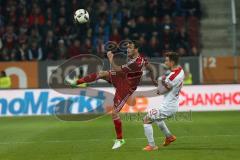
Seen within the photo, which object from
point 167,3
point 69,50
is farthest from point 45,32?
point 167,3

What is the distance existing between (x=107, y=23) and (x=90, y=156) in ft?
56.3

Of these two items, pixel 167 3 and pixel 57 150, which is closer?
pixel 57 150

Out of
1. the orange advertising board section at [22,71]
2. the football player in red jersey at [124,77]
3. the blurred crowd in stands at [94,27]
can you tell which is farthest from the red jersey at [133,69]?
the orange advertising board section at [22,71]

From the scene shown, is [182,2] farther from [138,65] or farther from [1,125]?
[138,65]

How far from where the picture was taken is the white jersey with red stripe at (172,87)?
12.6m

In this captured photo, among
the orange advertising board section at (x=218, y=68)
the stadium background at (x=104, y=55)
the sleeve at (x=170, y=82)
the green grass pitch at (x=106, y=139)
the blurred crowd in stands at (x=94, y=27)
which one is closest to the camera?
the green grass pitch at (x=106, y=139)

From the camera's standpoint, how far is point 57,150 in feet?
42.7

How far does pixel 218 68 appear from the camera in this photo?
26.4 m

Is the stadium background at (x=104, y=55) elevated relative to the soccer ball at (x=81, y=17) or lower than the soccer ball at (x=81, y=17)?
lower

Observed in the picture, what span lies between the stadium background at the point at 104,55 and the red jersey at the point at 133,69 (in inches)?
119

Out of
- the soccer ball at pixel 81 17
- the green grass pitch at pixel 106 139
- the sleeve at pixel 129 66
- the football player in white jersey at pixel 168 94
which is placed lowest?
the green grass pitch at pixel 106 139

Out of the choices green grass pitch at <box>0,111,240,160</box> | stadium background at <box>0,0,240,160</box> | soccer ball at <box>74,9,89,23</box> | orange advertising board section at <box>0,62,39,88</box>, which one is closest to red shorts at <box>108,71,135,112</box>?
green grass pitch at <box>0,111,240,160</box>

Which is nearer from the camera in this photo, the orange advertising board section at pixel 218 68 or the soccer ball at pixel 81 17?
the soccer ball at pixel 81 17

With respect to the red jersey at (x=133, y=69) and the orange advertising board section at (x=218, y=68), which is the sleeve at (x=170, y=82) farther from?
the orange advertising board section at (x=218, y=68)
